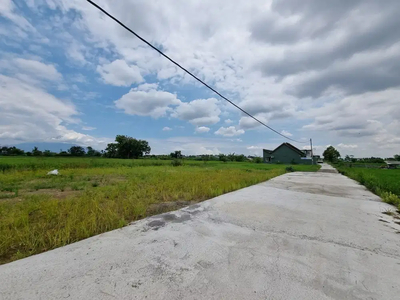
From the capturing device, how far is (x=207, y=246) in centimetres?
221

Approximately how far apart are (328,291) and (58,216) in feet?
13.7

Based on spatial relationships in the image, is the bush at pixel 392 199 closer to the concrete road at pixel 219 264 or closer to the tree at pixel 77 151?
the concrete road at pixel 219 264

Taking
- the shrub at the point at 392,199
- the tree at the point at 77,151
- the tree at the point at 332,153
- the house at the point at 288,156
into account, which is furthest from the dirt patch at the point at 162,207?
the tree at the point at 332,153

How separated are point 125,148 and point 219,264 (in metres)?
49.9

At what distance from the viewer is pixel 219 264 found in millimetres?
1824

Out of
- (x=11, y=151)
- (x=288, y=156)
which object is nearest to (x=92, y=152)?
(x=11, y=151)

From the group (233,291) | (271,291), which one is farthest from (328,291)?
(233,291)

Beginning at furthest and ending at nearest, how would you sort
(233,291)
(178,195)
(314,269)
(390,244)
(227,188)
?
(227,188), (178,195), (390,244), (314,269), (233,291)

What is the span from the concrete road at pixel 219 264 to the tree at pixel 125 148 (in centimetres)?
4826

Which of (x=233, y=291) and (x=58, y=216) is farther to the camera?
(x=58, y=216)

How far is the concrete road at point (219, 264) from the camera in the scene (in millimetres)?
1452

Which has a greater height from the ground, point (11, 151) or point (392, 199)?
point (11, 151)

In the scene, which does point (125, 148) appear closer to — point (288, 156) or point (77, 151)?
point (77, 151)

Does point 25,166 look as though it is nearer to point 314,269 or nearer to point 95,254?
point 95,254
